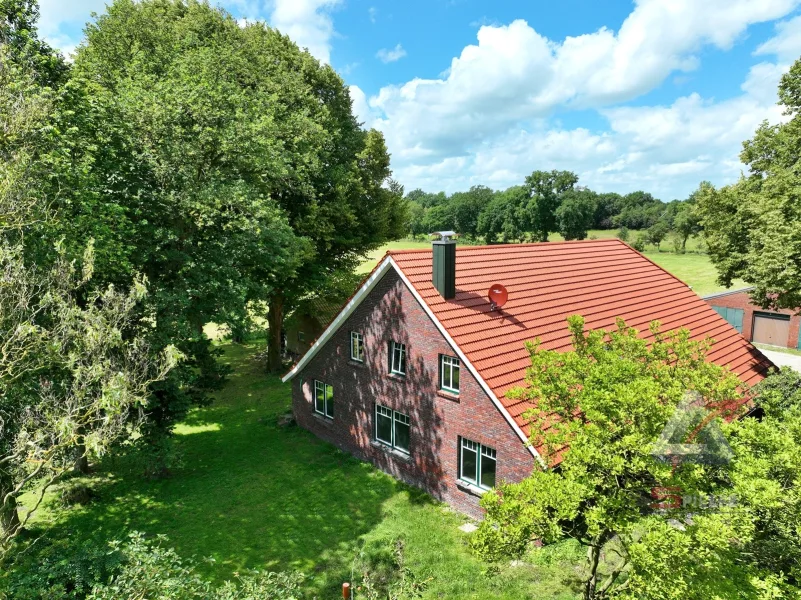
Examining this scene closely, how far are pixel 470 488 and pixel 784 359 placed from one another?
90.9 feet

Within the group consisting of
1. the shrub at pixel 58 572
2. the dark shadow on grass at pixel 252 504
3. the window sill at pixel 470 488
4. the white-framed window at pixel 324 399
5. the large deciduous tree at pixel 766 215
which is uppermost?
the large deciduous tree at pixel 766 215

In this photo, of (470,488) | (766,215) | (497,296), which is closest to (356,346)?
(497,296)

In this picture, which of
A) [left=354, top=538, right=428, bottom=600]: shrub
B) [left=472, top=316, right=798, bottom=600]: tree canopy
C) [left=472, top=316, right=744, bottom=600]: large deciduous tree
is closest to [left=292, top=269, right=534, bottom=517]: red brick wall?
[left=354, top=538, right=428, bottom=600]: shrub

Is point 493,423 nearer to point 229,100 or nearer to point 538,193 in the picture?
point 229,100

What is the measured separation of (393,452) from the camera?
54.0ft

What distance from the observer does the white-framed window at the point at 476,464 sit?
13625 mm

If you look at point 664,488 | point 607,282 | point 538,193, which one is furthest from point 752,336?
point 538,193

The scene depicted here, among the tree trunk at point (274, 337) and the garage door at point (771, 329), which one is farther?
the garage door at point (771, 329)

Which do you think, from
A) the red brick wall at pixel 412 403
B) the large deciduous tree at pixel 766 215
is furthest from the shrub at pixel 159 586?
the large deciduous tree at pixel 766 215

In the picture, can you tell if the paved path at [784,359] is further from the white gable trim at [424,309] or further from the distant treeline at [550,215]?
the distant treeline at [550,215]

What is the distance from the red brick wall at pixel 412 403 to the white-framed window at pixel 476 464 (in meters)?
0.23

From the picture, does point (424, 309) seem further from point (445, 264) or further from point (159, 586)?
point (159, 586)

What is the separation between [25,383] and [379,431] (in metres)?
10.6

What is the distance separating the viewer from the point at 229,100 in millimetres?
19141
